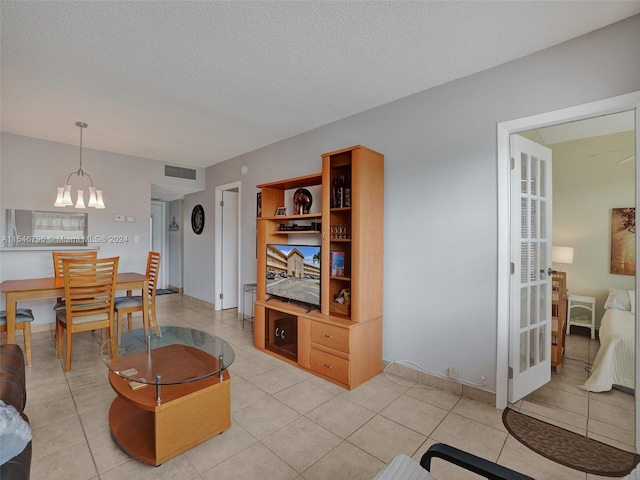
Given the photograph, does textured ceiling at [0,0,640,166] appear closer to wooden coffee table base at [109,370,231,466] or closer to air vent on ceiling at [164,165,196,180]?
air vent on ceiling at [164,165,196,180]

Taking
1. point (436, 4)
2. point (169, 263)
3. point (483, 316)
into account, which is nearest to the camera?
point (436, 4)

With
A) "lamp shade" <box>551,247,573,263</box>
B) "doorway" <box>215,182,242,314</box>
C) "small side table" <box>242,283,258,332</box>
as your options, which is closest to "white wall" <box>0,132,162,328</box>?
"doorway" <box>215,182,242,314</box>

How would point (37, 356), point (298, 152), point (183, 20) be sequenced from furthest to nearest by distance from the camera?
point (298, 152)
point (37, 356)
point (183, 20)

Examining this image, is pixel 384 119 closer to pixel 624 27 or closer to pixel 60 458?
pixel 624 27

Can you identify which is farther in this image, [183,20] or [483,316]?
[483,316]

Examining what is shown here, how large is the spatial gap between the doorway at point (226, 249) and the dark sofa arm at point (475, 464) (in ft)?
14.6

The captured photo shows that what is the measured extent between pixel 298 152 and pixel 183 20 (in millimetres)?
2072

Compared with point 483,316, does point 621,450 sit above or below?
below

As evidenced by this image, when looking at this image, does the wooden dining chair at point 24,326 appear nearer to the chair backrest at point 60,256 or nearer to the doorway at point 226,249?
the chair backrest at point 60,256

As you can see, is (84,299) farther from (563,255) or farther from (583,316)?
(583,316)

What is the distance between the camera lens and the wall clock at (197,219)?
5574 mm

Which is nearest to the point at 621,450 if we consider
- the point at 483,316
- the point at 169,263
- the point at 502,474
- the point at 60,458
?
the point at 483,316

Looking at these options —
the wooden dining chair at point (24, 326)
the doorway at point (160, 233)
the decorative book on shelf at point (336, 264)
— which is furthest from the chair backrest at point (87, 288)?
the doorway at point (160, 233)

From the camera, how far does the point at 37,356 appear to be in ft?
10.3
